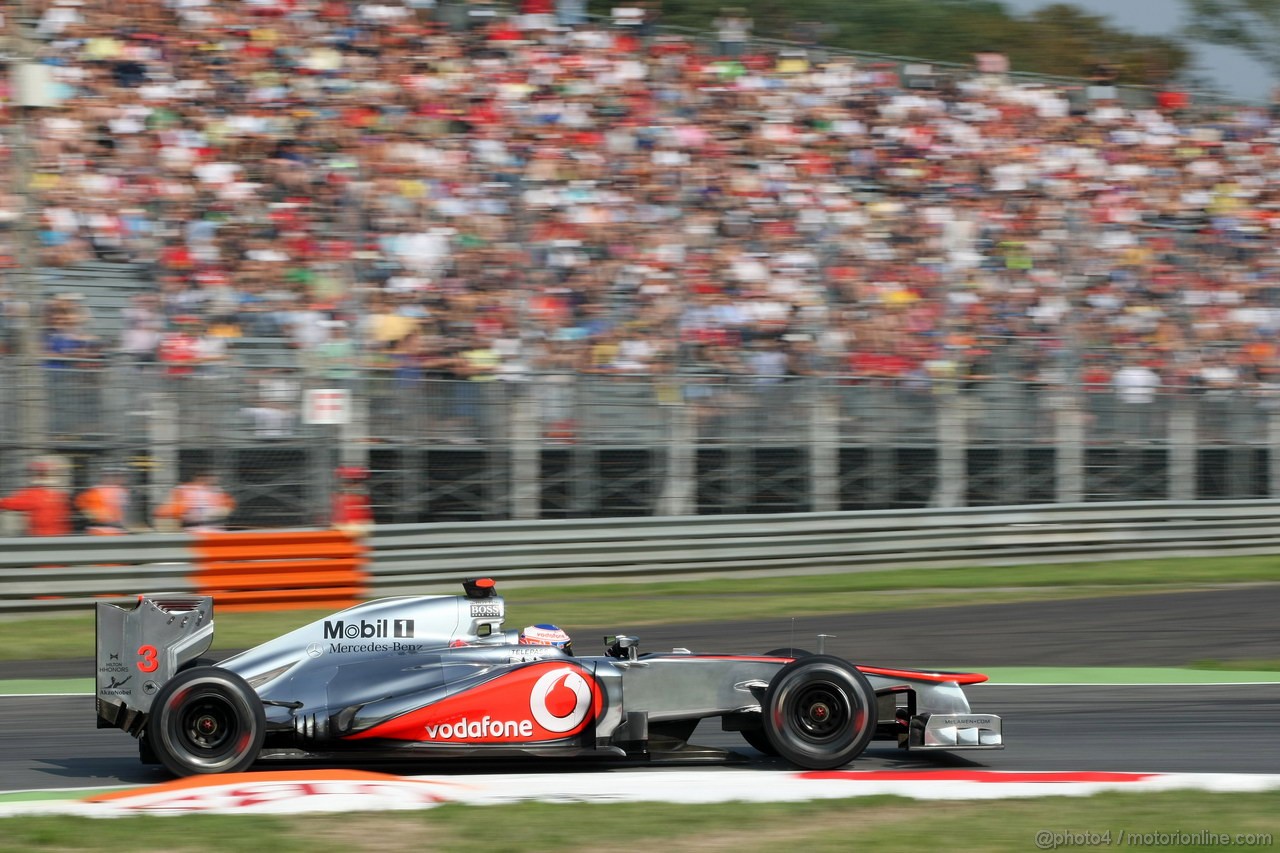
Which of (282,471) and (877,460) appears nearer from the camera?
(282,471)

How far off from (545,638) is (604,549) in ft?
23.8

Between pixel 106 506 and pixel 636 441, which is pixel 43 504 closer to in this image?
pixel 106 506

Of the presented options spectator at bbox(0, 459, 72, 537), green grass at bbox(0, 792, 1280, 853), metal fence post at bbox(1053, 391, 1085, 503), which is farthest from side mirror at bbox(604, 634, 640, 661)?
metal fence post at bbox(1053, 391, 1085, 503)

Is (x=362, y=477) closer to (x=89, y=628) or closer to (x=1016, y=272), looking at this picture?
(x=89, y=628)

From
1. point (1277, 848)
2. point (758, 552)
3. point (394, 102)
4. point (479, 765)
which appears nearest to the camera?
point (1277, 848)

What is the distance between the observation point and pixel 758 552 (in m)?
14.5

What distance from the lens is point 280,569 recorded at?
12.4m

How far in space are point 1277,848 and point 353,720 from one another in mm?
3564

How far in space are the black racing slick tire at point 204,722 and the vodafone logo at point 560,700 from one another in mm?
1135

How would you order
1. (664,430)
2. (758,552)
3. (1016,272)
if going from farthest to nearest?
(1016,272)
(758,552)
(664,430)

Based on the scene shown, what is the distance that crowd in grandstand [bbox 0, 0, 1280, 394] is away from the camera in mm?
13609

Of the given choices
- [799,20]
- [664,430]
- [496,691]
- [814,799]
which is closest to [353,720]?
[496,691]

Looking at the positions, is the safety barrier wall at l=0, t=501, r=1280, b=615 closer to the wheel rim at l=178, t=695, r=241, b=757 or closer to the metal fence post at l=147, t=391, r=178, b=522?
the metal fence post at l=147, t=391, r=178, b=522

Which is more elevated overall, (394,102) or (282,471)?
(394,102)
